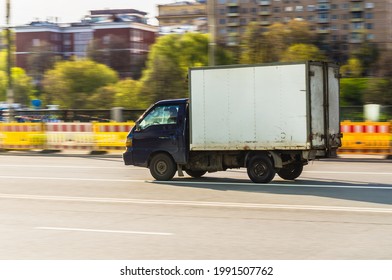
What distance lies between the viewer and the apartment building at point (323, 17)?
144 meters

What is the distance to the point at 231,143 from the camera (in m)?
17.3

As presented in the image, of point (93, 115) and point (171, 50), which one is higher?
point (171, 50)

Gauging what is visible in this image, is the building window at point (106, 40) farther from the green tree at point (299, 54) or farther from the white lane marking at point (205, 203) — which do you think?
the white lane marking at point (205, 203)

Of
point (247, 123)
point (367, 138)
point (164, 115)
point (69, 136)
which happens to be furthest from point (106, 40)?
point (247, 123)

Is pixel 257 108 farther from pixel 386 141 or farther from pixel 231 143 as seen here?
pixel 386 141

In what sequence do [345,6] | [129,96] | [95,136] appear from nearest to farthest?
[95,136] < [129,96] < [345,6]

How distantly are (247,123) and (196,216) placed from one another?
200 inches

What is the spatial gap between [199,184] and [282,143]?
2115 millimetres

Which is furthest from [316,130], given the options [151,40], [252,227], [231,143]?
[151,40]

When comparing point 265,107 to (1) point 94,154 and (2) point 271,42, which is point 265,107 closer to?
(1) point 94,154

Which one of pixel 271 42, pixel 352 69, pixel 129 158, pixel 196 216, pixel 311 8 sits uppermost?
pixel 311 8

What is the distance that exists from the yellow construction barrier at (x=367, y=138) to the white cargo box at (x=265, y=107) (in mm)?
8347

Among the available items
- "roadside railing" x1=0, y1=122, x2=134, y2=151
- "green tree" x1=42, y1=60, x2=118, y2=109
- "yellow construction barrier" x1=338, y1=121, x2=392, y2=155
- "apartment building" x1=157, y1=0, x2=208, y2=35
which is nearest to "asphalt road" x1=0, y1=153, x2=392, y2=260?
"yellow construction barrier" x1=338, y1=121, x2=392, y2=155

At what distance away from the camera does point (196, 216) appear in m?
12.4
